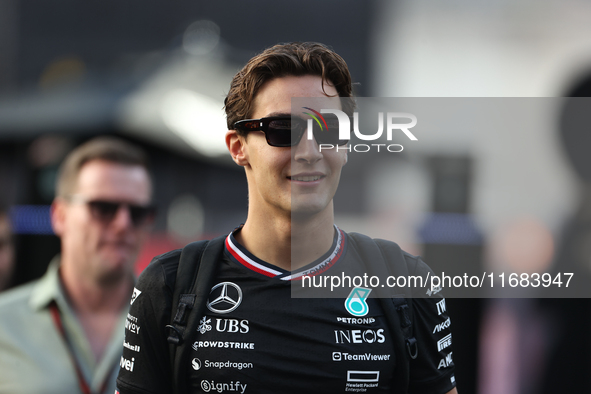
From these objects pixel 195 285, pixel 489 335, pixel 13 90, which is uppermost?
pixel 13 90

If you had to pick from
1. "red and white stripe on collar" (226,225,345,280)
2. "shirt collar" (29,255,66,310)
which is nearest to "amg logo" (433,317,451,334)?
"red and white stripe on collar" (226,225,345,280)

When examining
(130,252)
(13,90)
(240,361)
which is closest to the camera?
(240,361)

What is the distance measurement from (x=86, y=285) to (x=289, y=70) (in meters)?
2.64

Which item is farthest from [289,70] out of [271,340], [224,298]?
[271,340]

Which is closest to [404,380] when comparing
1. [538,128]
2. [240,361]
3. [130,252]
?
[240,361]

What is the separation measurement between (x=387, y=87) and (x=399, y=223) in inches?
191

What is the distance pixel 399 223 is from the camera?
5.65 meters

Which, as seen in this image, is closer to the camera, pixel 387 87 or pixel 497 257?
pixel 497 257

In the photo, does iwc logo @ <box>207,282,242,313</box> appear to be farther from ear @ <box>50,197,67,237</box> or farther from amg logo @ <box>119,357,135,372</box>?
ear @ <box>50,197,67,237</box>

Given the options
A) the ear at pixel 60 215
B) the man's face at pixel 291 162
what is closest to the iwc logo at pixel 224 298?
the man's face at pixel 291 162

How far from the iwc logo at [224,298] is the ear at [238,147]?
0.45m

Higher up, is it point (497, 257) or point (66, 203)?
point (66, 203)

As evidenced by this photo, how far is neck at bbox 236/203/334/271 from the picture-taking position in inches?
75.2

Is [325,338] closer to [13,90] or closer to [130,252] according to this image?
[130,252]
